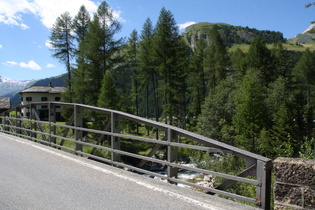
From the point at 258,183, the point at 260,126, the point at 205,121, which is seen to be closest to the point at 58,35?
the point at 205,121

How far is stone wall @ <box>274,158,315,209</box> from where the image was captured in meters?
2.76

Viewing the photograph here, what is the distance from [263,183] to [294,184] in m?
0.34

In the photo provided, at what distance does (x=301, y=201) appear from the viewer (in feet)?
9.26

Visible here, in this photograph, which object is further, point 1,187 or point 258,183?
point 1,187

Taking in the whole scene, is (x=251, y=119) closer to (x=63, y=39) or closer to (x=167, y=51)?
(x=167, y=51)

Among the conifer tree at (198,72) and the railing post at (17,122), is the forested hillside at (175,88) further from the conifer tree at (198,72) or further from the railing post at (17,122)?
the railing post at (17,122)

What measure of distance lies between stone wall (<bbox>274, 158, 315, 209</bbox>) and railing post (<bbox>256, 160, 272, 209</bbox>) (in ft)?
0.31

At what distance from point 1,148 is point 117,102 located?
1915 cm

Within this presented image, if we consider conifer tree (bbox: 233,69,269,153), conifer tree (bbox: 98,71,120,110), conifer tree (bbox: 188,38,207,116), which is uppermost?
conifer tree (bbox: 188,38,207,116)

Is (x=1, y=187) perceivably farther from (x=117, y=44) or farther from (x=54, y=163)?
(x=117, y=44)

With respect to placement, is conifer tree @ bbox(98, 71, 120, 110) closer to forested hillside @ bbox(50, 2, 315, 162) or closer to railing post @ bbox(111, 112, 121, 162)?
forested hillside @ bbox(50, 2, 315, 162)

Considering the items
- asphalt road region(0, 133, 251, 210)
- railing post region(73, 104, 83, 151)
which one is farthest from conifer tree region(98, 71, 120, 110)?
asphalt road region(0, 133, 251, 210)

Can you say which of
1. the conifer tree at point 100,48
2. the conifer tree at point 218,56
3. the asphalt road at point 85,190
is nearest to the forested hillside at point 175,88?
the conifer tree at point 100,48

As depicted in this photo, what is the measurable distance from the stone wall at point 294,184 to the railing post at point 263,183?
9cm
